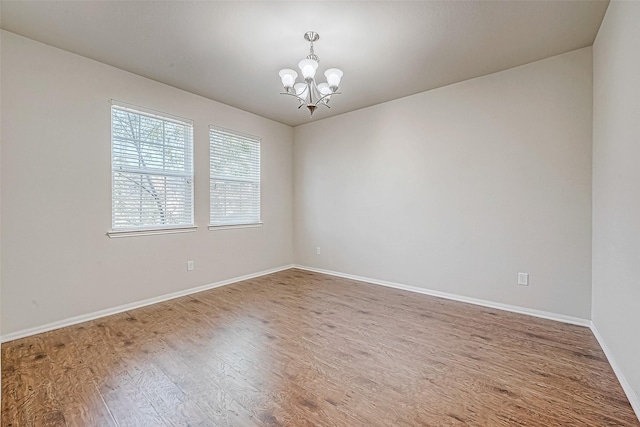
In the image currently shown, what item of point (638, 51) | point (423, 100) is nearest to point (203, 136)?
point (423, 100)

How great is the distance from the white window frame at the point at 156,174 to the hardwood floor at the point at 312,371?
2.94ft

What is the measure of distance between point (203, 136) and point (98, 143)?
48.0 inches

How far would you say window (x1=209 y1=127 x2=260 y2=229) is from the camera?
4.04 meters

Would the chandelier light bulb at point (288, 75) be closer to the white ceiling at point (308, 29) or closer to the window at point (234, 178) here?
the white ceiling at point (308, 29)

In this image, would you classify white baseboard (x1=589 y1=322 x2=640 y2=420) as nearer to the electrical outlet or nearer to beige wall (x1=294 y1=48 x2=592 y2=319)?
beige wall (x1=294 y1=48 x2=592 y2=319)

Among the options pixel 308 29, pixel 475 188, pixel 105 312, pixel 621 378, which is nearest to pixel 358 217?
pixel 475 188

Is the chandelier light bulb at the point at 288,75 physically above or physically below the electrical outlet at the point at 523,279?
above

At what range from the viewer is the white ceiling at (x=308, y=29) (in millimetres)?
2137

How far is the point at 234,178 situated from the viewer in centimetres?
430

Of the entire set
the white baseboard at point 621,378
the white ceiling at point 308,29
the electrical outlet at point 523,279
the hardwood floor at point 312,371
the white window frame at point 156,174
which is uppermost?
the white ceiling at point 308,29

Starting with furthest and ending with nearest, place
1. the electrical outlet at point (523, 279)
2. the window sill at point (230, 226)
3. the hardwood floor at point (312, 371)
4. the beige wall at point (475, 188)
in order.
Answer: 1. the window sill at point (230, 226)
2. the electrical outlet at point (523, 279)
3. the beige wall at point (475, 188)
4. the hardwood floor at point (312, 371)

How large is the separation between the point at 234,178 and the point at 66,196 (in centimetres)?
199

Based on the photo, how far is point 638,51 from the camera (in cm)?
162

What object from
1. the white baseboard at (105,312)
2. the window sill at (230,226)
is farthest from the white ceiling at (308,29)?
the white baseboard at (105,312)
